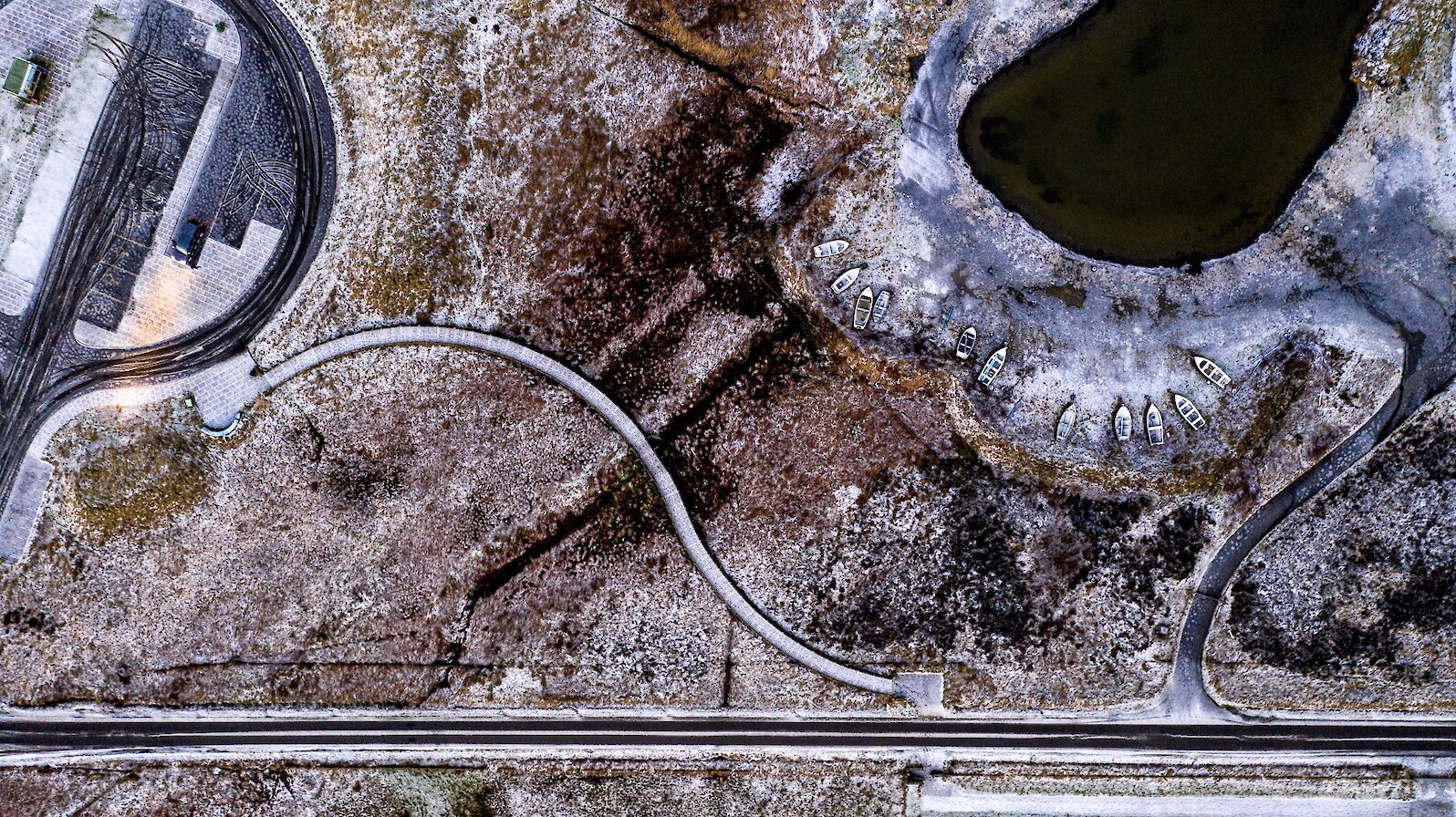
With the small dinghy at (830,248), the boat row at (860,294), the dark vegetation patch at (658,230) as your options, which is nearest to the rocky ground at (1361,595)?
the boat row at (860,294)

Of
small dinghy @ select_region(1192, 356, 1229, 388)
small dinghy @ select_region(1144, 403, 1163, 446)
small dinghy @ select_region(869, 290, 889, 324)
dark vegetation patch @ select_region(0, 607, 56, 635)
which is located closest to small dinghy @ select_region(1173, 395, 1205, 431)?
small dinghy @ select_region(1144, 403, 1163, 446)

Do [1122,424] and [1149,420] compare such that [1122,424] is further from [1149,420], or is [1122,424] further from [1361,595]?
[1361,595]

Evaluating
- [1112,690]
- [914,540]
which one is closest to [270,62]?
[914,540]

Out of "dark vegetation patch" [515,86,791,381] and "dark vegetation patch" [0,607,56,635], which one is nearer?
"dark vegetation patch" [515,86,791,381]

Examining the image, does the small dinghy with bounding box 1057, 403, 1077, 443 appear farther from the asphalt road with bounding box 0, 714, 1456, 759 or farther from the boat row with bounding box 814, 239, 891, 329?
the asphalt road with bounding box 0, 714, 1456, 759

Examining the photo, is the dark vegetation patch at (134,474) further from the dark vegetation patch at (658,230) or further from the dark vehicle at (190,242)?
the dark vegetation patch at (658,230)

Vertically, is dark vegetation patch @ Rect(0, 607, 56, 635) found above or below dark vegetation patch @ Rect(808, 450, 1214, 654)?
below
